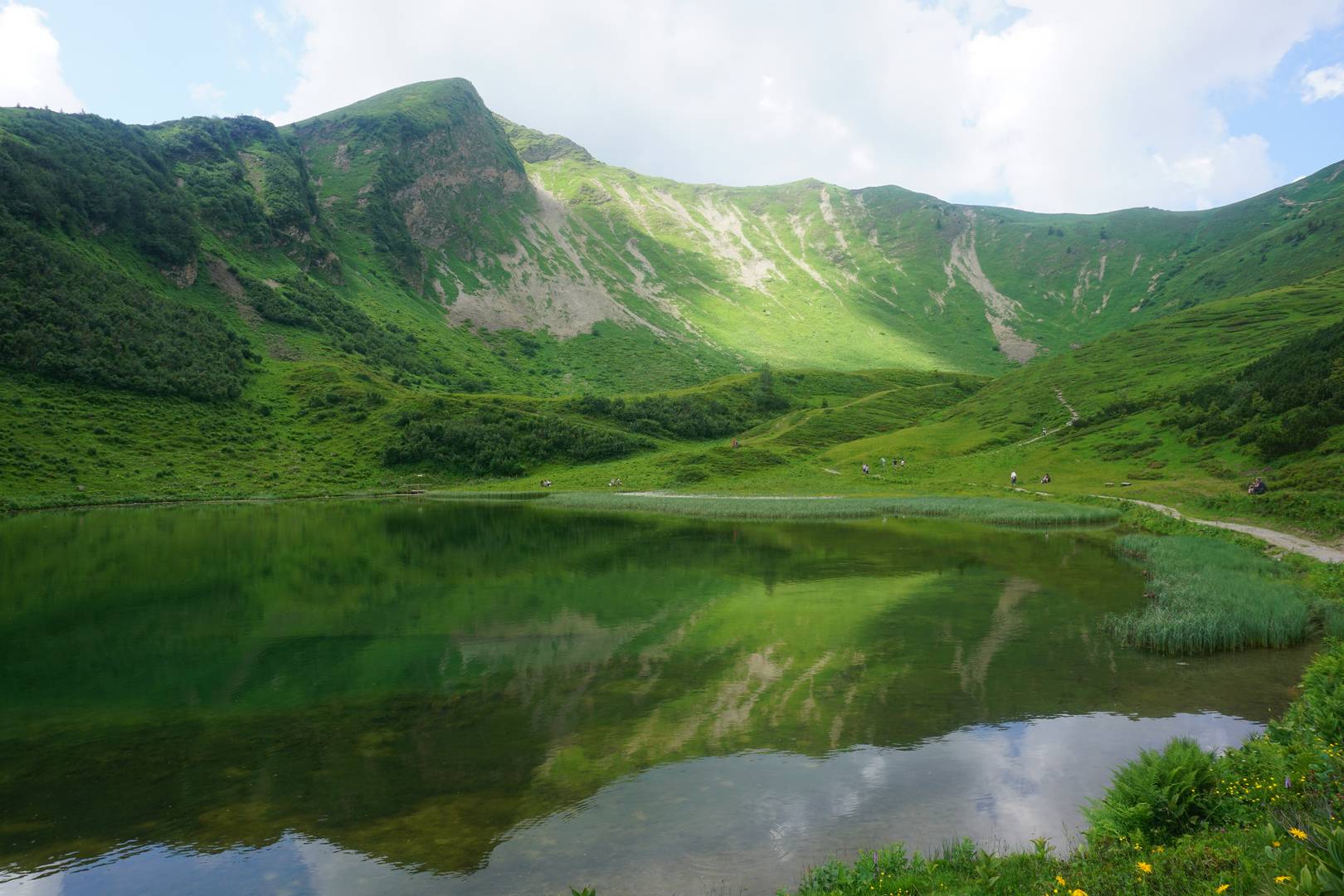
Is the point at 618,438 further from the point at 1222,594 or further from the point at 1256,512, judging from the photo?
the point at 1222,594

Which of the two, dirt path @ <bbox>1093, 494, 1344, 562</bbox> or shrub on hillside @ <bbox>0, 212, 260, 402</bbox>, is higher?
shrub on hillside @ <bbox>0, 212, 260, 402</bbox>

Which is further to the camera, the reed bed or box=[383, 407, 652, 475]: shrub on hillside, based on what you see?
box=[383, 407, 652, 475]: shrub on hillside

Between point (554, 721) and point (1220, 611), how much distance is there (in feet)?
78.2

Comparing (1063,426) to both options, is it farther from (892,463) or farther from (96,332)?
(96,332)

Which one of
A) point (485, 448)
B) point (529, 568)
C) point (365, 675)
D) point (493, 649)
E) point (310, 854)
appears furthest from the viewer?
point (485, 448)

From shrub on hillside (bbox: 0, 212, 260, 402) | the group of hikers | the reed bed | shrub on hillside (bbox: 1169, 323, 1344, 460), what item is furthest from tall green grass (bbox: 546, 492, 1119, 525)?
shrub on hillside (bbox: 0, 212, 260, 402)

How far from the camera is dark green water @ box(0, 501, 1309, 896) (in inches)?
494

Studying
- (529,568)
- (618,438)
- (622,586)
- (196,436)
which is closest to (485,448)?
(618,438)

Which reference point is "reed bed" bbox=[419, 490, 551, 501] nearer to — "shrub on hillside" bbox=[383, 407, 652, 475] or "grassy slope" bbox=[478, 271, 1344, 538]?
"grassy slope" bbox=[478, 271, 1344, 538]

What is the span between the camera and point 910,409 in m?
159

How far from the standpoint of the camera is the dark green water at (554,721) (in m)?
12.5

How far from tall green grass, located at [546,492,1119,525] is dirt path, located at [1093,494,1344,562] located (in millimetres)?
7535

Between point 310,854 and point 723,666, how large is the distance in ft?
44.5

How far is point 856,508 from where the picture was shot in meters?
70.8
